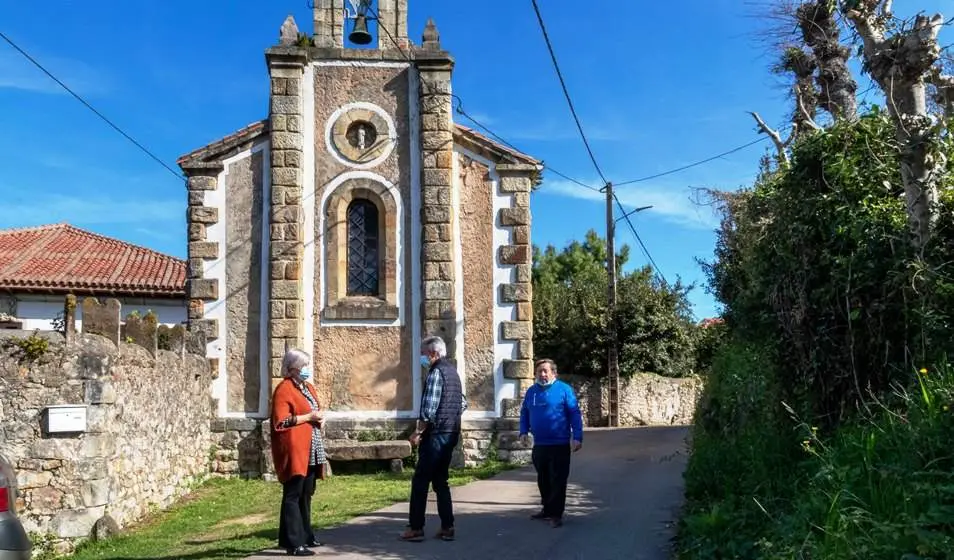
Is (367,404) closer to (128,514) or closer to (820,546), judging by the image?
(128,514)

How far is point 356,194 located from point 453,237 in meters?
1.67

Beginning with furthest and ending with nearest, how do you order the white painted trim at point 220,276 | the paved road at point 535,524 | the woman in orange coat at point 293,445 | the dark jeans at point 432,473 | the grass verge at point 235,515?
the white painted trim at point 220,276, the grass verge at point 235,515, the dark jeans at point 432,473, the paved road at point 535,524, the woman in orange coat at point 293,445

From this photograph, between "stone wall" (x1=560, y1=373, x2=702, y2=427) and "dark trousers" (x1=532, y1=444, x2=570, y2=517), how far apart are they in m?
14.9

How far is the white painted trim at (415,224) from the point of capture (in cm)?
1238

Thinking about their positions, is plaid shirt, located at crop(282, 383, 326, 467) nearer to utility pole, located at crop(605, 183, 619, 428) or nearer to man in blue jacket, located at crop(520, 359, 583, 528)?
man in blue jacket, located at crop(520, 359, 583, 528)

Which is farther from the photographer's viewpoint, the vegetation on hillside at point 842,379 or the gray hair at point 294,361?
the gray hair at point 294,361

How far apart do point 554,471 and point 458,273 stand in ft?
17.4

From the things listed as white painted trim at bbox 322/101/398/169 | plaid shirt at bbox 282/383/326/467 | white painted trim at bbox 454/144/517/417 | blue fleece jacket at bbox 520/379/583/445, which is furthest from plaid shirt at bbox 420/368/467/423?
white painted trim at bbox 322/101/398/169

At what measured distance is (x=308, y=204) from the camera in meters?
12.5

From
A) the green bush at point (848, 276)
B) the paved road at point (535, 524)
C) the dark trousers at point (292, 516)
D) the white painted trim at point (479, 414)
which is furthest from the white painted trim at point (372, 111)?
the dark trousers at point (292, 516)

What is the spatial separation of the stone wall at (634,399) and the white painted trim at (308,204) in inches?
464

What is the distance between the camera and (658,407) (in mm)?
23375

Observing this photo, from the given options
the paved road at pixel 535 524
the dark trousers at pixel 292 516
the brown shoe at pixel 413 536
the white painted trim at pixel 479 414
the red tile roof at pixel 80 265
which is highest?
the red tile roof at pixel 80 265

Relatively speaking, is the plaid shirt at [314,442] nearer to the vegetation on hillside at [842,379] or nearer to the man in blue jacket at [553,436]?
the man in blue jacket at [553,436]
